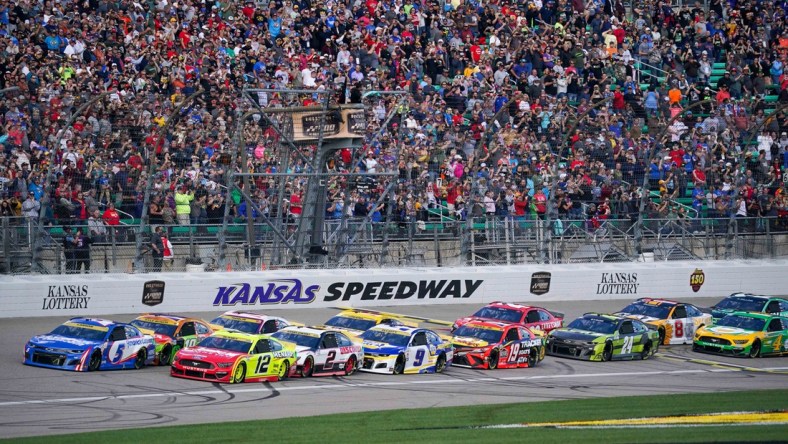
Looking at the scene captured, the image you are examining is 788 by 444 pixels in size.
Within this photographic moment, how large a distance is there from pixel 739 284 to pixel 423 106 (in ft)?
36.8

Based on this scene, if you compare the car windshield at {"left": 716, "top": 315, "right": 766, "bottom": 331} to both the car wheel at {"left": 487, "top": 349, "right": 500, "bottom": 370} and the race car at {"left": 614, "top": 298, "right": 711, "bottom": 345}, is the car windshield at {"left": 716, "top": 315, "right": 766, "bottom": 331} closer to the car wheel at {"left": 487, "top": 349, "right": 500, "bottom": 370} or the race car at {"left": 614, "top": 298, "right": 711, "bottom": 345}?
the race car at {"left": 614, "top": 298, "right": 711, "bottom": 345}

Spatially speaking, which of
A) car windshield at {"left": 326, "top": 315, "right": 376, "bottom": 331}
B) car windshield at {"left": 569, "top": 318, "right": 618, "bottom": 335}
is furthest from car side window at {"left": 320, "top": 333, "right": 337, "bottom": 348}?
car windshield at {"left": 569, "top": 318, "right": 618, "bottom": 335}

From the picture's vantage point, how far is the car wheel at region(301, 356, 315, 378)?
24844 mm

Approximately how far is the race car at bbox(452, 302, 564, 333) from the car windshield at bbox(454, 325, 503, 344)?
1.29 metres

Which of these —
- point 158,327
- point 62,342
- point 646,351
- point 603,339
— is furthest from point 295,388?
point 646,351

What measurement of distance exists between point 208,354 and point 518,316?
896 centimetres

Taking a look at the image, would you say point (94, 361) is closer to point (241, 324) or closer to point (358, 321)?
point (241, 324)

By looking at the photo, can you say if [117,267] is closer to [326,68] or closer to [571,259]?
[326,68]

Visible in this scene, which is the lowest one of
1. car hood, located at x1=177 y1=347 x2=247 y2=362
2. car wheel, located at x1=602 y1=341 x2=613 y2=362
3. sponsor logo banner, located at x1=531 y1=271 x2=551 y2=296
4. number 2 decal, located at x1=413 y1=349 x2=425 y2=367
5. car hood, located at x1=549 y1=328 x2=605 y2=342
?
car wheel, located at x1=602 y1=341 x2=613 y2=362

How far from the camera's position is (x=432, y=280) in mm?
33625

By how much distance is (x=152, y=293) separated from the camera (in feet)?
97.8

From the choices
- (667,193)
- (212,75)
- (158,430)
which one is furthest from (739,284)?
(158,430)

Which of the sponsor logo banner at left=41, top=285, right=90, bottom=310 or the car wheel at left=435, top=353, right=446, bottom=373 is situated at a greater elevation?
the sponsor logo banner at left=41, top=285, right=90, bottom=310

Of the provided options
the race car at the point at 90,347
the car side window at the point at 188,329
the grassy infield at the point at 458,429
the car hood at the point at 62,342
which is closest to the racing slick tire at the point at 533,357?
the grassy infield at the point at 458,429
